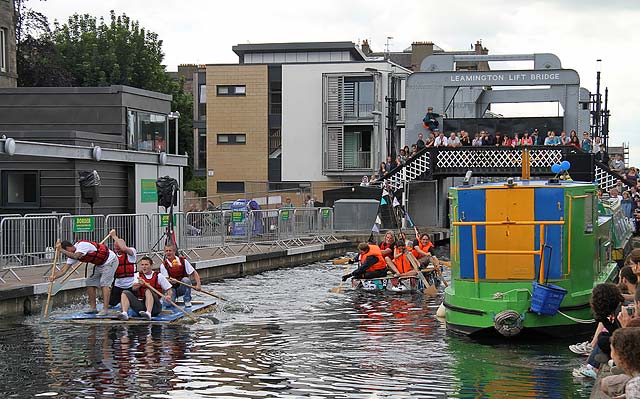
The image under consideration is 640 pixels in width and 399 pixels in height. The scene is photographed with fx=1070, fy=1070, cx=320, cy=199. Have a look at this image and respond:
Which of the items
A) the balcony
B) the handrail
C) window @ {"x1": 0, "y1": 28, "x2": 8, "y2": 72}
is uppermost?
window @ {"x1": 0, "y1": 28, "x2": 8, "y2": 72}

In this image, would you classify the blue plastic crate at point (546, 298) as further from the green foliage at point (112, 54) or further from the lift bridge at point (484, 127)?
the green foliage at point (112, 54)

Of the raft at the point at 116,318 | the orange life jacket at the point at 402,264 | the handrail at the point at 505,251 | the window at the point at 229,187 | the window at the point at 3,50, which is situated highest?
the window at the point at 3,50

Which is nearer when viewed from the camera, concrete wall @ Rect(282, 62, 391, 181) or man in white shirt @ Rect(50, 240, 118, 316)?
man in white shirt @ Rect(50, 240, 118, 316)

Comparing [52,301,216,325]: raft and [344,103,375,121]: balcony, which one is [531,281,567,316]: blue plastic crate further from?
[344,103,375,121]: balcony

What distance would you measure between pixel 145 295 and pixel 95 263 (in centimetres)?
111

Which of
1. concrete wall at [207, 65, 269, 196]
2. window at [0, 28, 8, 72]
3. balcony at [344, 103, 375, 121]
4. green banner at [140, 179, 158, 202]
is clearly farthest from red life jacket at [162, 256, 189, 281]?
concrete wall at [207, 65, 269, 196]

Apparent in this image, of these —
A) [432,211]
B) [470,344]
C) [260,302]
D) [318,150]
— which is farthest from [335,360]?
[318,150]

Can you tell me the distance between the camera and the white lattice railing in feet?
154

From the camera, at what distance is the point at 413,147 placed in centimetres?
4812

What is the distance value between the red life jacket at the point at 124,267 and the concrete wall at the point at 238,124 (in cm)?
4726

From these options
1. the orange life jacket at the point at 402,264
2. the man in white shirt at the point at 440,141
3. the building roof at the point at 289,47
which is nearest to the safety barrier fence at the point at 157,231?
the orange life jacket at the point at 402,264

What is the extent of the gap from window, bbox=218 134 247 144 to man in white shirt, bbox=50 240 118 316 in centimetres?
4764

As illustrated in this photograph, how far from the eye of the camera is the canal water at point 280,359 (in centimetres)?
1302

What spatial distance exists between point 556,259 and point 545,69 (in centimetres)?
3270
